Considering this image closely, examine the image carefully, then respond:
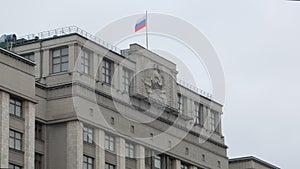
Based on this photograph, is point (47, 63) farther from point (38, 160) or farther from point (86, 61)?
point (38, 160)

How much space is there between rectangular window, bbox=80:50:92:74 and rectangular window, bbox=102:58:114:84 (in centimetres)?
188

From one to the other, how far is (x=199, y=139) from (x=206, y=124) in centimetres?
369

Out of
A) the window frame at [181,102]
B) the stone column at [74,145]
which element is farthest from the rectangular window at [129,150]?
the window frame at [181,102]

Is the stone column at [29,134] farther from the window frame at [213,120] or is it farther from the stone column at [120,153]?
the window frame at [213,120]

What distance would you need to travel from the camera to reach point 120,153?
82875 mm

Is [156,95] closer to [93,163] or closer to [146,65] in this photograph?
[146,65]

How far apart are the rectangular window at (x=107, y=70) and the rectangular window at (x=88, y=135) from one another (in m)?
5.56

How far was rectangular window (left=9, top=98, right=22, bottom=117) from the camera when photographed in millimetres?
72375

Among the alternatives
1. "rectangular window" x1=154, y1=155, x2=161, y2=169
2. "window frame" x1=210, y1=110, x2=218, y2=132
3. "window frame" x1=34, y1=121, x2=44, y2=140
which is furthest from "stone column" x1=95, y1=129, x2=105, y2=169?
"window frame" x1=210, y1=110, x2=218, y2=132

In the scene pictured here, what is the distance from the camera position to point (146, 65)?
8831 centimetres

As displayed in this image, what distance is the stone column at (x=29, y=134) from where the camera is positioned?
72438 mm

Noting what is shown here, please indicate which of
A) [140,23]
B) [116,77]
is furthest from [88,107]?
[140,23]

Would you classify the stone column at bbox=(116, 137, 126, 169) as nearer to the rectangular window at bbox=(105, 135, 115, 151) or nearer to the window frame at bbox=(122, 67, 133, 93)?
the rectangular window at bbox=(105, 135, 115, 151)

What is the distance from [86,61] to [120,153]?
356 inches
